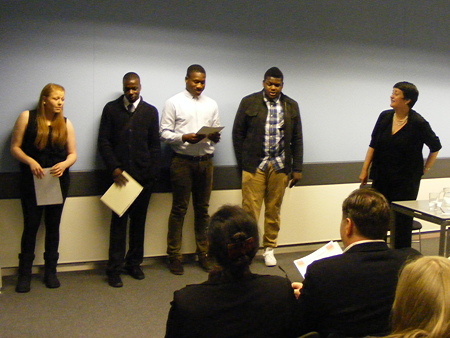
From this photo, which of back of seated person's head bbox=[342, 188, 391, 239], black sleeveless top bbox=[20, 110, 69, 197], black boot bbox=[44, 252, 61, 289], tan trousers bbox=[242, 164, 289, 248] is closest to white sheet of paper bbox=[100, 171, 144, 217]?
black sleeveless top bbox=[20, 110, 69, 197]

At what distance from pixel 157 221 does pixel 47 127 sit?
1180mm

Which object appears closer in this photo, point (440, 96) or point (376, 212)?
point (376, 212)

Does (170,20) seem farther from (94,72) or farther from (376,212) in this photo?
(376,212)

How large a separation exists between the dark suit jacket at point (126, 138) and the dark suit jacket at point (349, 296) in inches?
88.1

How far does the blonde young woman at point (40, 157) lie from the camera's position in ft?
10.8

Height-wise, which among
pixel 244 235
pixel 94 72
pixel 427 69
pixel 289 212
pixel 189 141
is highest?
pixel 427 69

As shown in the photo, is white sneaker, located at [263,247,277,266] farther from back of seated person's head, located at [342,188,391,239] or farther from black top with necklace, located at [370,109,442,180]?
back of seated person's head, located at [342,188,391,239]

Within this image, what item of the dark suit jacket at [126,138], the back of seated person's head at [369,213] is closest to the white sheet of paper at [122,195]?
the dark suit jacket at [126,138]

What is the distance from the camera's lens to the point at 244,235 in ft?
4.74

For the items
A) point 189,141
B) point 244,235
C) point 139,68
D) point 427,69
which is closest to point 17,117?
point 139,68

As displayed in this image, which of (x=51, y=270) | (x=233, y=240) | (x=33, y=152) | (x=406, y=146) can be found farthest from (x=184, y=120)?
Result: (x=233, y=240)

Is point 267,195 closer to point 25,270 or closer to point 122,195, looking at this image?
point 122,195

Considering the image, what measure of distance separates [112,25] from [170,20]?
47 cm

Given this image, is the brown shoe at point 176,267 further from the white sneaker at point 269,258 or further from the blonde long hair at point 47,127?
the blonde long hair at point 47,127
